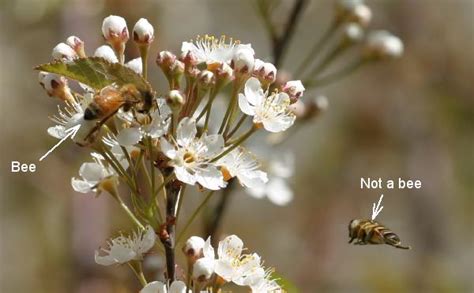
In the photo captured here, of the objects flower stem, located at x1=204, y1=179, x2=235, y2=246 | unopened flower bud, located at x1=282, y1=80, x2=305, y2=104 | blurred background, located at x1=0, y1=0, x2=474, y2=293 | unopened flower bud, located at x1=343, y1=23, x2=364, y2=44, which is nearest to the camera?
unopened flower bud, located at x1=282, y1=80, x2=305, y2=104

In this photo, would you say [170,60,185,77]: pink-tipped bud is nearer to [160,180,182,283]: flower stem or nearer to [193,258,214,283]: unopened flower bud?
[160,180,182,283]: flower stem

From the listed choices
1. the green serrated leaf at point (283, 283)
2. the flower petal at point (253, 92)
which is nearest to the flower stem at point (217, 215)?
the green serrated leaf at point (283, 283)

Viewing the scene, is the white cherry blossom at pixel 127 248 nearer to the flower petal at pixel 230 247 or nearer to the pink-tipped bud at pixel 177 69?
the flower petal at pixel 230 247

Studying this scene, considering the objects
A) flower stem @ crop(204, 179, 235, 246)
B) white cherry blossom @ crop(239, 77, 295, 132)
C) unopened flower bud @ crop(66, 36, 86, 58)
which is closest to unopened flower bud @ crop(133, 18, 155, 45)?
unopened flower bud @ crop(66, 36, 86, 58)

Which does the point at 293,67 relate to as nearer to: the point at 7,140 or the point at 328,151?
the point at 328,151

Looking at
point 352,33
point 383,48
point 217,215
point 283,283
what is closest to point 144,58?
point 283,283

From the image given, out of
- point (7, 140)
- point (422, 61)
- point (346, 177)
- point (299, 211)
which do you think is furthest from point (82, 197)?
point (422, 61)
